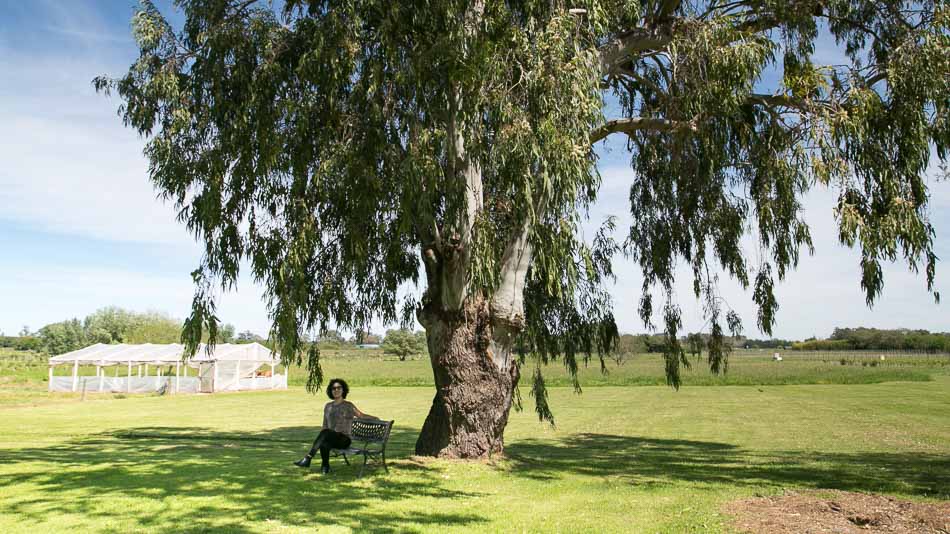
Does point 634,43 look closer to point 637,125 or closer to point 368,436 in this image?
point 637,125

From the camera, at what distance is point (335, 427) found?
33.0 feet

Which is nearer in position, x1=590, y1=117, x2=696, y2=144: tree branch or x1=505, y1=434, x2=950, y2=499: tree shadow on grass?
x1=505, y1=434, x2=950, y2=499: tree shadow on grass

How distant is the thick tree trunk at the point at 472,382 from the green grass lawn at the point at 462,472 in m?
0.48

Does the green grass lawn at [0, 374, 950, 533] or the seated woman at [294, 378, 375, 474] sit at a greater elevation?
the seated woman at [294, 378, 375, 474]

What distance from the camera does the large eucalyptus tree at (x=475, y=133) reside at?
8.81 metres

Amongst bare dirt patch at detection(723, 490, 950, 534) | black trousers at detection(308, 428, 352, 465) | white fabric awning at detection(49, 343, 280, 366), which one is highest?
white fabric awning at detection(49, 343, 280, 366)

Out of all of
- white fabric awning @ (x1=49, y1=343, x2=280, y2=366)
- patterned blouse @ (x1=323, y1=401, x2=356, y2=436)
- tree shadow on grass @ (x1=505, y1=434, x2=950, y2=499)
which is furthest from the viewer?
white fabric awning @ (x1=49, y1=343, x2=280, y2=366)

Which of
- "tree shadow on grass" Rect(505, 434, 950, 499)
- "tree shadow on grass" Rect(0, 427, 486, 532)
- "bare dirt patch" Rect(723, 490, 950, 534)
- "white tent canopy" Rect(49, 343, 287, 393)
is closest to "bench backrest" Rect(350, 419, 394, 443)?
"tree shadow on grass" Rect(0, 427, 486, 532)

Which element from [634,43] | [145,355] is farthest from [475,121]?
[145,355]

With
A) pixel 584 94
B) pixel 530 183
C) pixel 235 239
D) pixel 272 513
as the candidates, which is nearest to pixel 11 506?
pixel 272 513

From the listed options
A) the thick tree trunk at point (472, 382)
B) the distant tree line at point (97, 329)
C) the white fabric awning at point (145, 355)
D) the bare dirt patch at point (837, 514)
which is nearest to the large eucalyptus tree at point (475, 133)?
the thick tree trunk at point (472, 382)

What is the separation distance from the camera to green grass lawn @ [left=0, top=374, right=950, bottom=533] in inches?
278

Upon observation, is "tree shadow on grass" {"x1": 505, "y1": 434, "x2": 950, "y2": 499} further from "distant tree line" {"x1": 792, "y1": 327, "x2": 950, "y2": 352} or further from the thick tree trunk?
"distant tree line" {"x1": 792, "y1": 327, "x2": 950, "y2": 352}

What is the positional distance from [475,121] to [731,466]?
722cm
